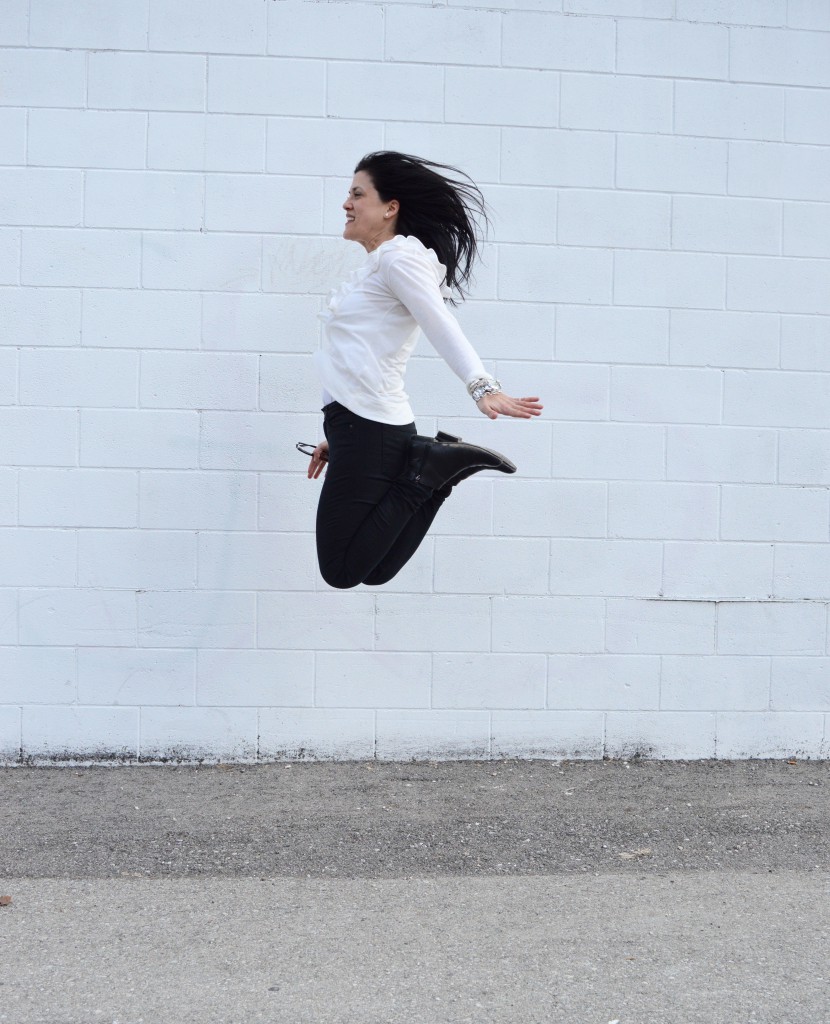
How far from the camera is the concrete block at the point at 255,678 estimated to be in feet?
14.8

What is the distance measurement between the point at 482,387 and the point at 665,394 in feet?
5.92

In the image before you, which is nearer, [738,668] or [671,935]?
[671,935]

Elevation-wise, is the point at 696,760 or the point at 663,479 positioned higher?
the point at 663,479

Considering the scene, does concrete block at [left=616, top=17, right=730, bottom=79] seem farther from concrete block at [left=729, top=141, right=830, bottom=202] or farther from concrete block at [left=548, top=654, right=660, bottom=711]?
concrete block at [left=548, top=654, right=660, bottom=711]

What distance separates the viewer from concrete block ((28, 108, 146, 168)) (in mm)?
4383

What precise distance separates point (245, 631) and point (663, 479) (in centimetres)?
202

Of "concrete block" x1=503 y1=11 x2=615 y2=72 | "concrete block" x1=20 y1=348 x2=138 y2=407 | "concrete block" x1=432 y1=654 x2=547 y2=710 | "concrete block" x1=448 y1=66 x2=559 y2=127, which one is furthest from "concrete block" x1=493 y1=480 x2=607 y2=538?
"concrete block" x1=503 y1=11 x2=615 y2=72

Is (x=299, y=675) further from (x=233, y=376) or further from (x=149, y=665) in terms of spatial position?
(x=233, y=376)

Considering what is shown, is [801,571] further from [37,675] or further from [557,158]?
[37,675]

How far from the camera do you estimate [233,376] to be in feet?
14.6

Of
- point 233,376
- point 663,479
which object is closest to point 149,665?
point 233,376

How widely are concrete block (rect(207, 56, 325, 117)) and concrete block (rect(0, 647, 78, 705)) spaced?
99.0 inches

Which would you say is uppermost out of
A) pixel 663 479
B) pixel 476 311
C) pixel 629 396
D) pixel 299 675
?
pixel 476 311

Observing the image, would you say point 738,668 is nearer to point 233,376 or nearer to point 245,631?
point 245,631
